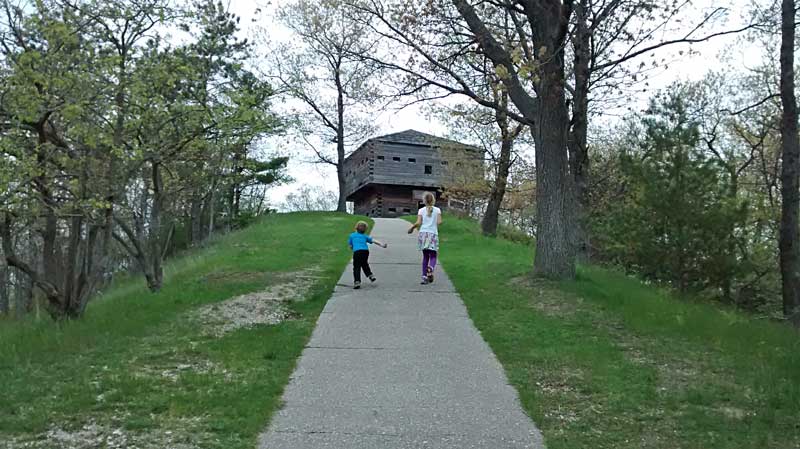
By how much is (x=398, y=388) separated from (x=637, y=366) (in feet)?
8.76

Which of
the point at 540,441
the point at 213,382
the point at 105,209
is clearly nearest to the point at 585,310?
the point at 540,441

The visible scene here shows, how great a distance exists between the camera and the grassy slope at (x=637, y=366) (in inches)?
205

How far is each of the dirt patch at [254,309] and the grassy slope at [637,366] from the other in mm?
3016

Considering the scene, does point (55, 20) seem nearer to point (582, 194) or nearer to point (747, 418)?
point (747, 418)

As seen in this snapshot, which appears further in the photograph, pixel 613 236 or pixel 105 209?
pixel 613 236

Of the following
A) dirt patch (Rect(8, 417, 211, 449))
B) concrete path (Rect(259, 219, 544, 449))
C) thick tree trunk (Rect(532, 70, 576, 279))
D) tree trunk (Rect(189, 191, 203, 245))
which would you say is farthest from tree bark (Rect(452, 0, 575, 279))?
tree trunk (Rect(189, 191, 203, 245))

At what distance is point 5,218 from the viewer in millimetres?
9195

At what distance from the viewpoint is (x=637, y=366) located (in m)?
7.05

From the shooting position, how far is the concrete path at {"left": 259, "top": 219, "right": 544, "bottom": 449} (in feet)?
16.6

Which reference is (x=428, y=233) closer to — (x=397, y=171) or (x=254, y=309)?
(x=254, y=309)

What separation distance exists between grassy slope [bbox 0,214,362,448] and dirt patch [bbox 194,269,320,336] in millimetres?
251

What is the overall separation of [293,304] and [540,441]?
6582 millimetres

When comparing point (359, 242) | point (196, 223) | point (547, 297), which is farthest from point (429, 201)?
point (196, 223)

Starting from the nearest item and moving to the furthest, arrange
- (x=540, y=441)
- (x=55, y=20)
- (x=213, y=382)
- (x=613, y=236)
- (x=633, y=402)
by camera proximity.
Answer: (x=540, y=441)
(x=633, y=402)
(x=213, y=382)
(x=55, y=20)
(x=613, y=236)
